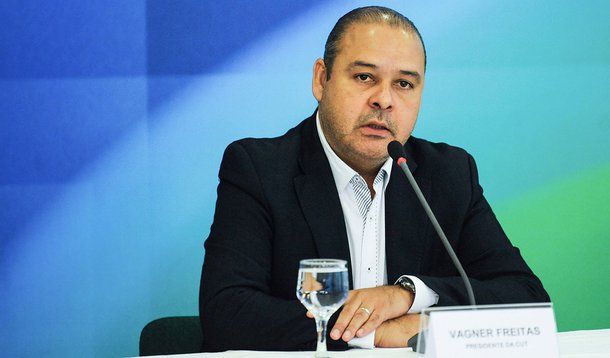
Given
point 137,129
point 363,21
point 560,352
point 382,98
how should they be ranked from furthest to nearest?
point 137,129 → point 363,21 → point 382,98 → point 560,352

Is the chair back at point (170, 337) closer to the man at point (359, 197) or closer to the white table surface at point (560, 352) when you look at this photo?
the man at point (359, 197)

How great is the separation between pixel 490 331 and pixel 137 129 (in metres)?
2.21

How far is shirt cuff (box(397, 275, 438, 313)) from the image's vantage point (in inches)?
82.1

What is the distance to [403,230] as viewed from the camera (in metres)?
2.50

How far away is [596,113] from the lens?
3639mm

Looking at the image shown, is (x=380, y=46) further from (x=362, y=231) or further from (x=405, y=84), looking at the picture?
(x=362, y=231)

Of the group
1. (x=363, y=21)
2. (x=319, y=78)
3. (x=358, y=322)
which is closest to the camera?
(x=358, y=322)

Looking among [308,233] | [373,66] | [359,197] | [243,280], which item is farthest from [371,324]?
[373,66]

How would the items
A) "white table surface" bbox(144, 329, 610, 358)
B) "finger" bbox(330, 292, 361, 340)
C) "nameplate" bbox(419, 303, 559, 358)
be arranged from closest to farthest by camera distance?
"nameplate" bbox(419, 303, 559, 358) < "white table surface" bbox(144, 329, 610, 358) < "finger" bbox(330, 292, 361, 340)

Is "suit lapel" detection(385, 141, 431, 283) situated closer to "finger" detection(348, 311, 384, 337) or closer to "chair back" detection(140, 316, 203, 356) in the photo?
"finger" detection(348, 311, 384, 337)

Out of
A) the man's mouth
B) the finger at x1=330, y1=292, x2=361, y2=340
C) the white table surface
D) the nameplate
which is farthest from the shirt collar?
the nameplate

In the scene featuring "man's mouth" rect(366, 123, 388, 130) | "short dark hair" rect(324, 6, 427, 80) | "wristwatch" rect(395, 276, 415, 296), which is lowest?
"wristwatch" rect(395, 276, 415, 296)

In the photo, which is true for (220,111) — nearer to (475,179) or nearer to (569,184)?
(475,179)

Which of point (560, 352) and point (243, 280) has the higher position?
point (243, 280)
